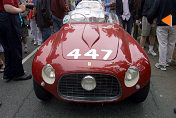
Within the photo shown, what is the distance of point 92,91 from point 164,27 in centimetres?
257

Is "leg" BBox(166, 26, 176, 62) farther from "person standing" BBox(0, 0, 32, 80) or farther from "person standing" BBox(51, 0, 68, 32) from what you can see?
"person standing" BBox(0, 0, 32, 80)

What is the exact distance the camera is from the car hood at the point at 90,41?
2.38 m

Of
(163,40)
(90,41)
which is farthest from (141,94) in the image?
(163,40)

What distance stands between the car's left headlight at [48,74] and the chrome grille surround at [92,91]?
0.39 ft

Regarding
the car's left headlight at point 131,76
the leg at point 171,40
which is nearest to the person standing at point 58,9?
the leg at point 171,40

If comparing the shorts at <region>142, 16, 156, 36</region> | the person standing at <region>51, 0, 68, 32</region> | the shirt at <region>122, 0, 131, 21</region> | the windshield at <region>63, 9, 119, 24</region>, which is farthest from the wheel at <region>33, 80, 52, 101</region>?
the shirt at <region>122, 0, 131, 21</region>

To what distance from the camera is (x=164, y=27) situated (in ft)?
12.8

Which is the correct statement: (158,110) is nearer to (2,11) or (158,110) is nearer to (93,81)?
(93,81)

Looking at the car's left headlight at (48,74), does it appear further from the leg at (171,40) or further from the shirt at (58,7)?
the shirt at (58,7)

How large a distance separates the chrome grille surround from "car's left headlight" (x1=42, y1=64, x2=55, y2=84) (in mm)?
119

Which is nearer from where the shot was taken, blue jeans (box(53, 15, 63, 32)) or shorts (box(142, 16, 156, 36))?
shorts (box(142, 16, 156, 36))

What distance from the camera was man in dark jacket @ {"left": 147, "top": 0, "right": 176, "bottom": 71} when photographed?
3.78 m

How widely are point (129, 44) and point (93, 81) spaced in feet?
3.25

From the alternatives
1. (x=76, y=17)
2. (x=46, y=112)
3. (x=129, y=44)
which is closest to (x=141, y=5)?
(x=76, y=17)
